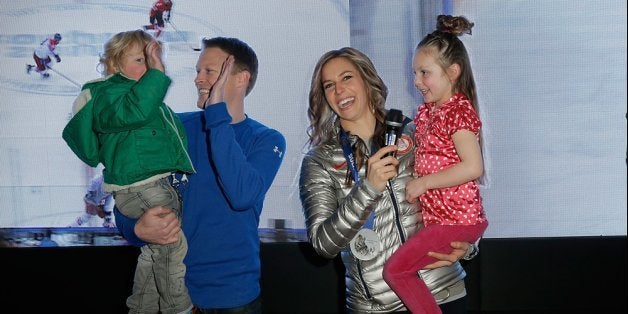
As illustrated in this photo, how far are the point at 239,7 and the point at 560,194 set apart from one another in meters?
2.19

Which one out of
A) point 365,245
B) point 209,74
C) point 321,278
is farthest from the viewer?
point 321,278

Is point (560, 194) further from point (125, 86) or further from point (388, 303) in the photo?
point (125, 86)

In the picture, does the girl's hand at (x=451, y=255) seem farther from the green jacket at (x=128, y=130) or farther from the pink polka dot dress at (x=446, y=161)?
the green jacket at (x=128, y=130)

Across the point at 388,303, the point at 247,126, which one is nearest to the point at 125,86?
the point at 247,126

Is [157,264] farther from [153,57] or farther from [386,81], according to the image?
[386,81]

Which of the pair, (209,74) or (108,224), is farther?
(108,224)

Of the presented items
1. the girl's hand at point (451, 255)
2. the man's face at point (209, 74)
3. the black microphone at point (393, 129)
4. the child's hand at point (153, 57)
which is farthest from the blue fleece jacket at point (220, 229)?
the girl's hand at point (451, 255)

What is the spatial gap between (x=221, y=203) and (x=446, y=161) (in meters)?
0.83

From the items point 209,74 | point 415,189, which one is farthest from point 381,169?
point 209,74

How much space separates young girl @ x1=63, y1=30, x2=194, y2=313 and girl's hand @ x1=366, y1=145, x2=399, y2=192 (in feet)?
2.26

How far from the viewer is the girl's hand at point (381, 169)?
7.43 feet

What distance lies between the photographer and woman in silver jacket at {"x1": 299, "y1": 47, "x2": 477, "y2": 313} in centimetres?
231

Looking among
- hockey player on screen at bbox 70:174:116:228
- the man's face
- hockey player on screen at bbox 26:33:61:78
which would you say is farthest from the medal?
hockey player on screen at bbox 26:33:61:78

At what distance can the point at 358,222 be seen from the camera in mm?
2291
